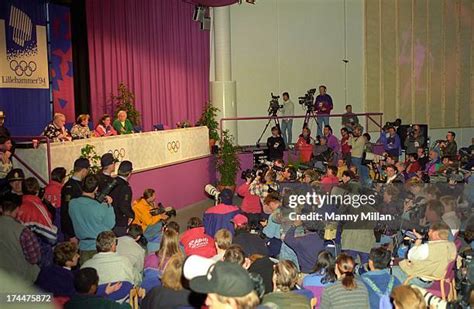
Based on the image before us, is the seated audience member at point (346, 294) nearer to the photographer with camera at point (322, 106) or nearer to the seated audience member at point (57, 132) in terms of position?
the seated audience member at point (57, 132)

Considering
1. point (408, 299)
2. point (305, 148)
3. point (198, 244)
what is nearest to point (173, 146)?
point (305, 148)

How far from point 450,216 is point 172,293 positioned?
11.3 feet

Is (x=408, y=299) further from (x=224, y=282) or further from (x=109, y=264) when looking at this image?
(x=109, y=264)

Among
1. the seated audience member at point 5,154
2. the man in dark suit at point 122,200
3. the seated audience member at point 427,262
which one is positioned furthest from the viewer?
the seated audience member at point 5,154

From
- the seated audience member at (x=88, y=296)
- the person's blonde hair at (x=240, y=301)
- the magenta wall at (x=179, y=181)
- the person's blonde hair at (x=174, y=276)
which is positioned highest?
the person's blonde hair at (x=240, y=301)

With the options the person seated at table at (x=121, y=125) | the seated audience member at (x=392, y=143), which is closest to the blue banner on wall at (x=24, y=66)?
the person seated at table at (x=121, y=125)

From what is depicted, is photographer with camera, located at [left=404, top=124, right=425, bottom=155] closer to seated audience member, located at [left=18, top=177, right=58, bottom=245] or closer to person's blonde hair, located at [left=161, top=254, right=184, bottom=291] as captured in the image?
seated audience member, located at [left=18, top=177, right=58, bottom=245]

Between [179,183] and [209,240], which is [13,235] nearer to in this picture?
[209,240]

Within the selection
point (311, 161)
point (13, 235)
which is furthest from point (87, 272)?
point (311, 161)

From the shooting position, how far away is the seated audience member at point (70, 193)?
5596 mm

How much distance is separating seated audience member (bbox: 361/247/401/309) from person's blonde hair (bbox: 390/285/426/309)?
0.94 metres

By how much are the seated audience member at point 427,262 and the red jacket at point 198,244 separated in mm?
1591

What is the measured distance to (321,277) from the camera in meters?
4.46

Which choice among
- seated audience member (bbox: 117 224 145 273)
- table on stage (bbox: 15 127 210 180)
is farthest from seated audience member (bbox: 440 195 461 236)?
table on stage (bbox: 15 127 210 180)
